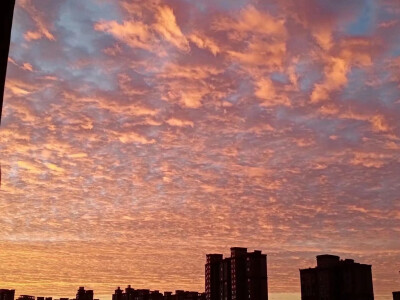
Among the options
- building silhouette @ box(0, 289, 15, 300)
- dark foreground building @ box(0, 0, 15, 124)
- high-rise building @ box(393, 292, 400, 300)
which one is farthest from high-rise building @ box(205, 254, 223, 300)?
dark foreground building @ box(0, 0, 15, 124)

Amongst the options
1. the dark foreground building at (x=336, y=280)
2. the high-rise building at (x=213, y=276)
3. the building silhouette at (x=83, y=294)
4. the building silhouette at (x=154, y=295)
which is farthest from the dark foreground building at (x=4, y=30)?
the building silhouette at (x=83, y=294)

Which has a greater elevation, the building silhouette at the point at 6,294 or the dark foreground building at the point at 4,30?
the building silhouette at the point at 6,294

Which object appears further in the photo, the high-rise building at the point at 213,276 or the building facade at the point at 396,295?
the high-rise building at the point at 213,276

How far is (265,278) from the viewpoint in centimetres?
10669

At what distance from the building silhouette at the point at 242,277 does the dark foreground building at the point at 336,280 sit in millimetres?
8657

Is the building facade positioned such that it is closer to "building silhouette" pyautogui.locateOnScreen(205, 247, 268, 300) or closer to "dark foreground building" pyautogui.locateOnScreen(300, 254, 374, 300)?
"dark foreground building" pyautogui.locateOnScreen(300, 254, 374, 300)

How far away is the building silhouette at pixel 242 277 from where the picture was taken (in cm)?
10662

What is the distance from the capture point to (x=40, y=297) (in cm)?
19775

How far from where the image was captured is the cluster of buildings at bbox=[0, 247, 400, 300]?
9638 cm

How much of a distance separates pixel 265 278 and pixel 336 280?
15043mm

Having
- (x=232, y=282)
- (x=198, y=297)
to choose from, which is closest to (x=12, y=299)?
(x=198, y=297)

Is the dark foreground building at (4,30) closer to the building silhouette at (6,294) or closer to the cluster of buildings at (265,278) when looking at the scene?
the cluster of buildings at (265,278)

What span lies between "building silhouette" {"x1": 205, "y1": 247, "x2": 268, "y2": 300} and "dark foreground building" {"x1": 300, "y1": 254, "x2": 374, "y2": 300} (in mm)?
8657

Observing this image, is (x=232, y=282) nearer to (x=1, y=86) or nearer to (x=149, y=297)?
(x=149, y=297)
